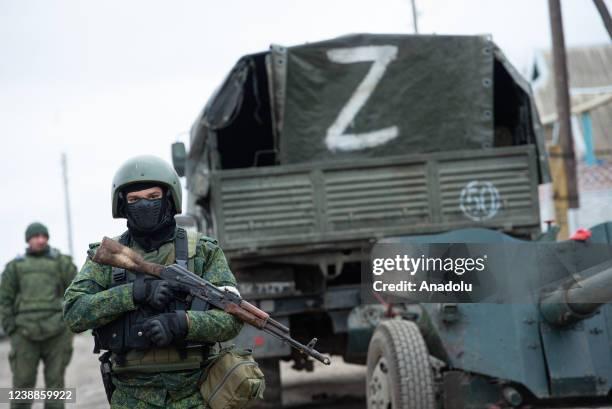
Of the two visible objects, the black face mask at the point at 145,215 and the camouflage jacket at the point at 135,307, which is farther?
the black face mask at the point at 145,215

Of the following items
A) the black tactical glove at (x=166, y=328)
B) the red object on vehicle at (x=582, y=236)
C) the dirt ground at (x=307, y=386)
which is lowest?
the dirt ground at (x=307, y=386)

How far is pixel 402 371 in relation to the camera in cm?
654

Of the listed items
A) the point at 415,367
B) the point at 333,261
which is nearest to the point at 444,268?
the point at 415,367

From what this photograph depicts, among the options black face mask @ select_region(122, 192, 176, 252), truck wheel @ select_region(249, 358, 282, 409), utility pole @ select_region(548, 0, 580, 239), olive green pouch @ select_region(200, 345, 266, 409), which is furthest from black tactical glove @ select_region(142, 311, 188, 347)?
utility pole @ select_region(548, 0, 580, 239)

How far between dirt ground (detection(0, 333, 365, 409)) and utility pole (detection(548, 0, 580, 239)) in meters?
3.44

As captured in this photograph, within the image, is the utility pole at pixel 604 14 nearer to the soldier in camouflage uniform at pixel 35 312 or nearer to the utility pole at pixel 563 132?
the soldier in camouflage uniform at pixel 35 312

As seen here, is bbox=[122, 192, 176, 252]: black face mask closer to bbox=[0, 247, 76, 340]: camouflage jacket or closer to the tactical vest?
the tactical vest

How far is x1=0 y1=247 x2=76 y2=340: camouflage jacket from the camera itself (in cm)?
973

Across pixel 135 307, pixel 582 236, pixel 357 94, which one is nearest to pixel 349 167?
pixel 357 94

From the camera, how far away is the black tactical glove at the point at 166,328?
4203mm

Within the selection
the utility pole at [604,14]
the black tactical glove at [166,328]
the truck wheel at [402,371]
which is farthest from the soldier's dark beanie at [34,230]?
the utility pole at [604,14]

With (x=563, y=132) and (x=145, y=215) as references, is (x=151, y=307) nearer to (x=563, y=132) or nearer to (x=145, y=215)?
(x=145, y=215)

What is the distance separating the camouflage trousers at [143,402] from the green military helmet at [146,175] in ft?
2.56

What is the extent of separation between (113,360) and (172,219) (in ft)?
2.06
